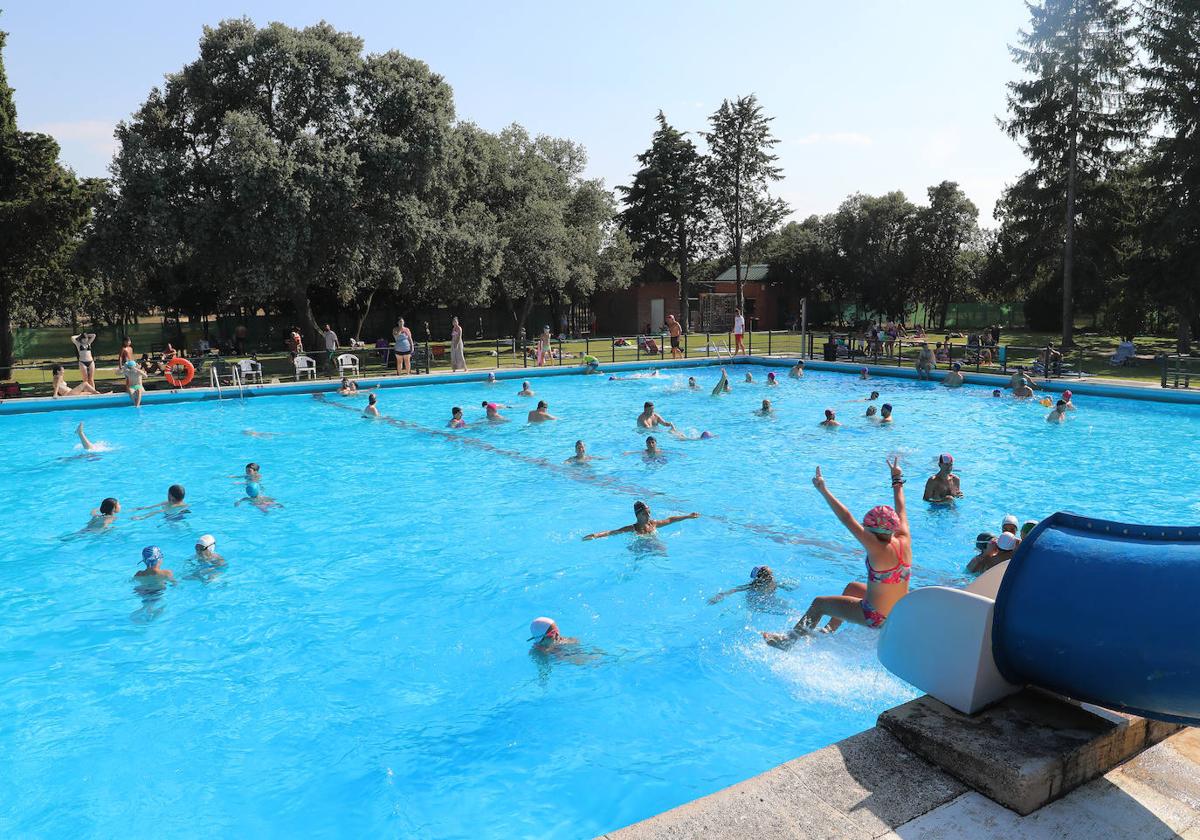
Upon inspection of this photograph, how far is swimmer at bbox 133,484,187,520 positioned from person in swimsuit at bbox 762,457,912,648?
978 centimetres

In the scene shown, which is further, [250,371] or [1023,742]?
[250,371]

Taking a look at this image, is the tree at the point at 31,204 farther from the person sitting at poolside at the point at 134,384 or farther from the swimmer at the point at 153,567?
the swimmer at the point at 153,567

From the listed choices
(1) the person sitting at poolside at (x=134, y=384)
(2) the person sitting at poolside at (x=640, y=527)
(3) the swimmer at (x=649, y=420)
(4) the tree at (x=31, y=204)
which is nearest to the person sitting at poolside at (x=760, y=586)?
(2) the person sitting at poolside at (x=640, y=527)

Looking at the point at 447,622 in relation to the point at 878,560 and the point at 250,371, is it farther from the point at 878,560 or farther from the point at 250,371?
the point at 250,371

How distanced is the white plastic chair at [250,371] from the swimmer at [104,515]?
44.9ft

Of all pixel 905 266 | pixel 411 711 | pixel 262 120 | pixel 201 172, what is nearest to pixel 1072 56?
pixel 905 266

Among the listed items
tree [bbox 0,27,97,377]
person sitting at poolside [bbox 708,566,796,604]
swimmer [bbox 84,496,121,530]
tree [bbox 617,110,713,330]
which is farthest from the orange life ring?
tree [bbox 617,110,713,330]

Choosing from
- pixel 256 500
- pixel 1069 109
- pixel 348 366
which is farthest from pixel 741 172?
pixel 256 500

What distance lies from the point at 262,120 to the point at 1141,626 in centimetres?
2965

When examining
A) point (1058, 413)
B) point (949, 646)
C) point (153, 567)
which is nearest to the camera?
point (949, 646)

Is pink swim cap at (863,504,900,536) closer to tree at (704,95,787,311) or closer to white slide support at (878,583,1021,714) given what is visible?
white slide support at (878,583,1021,714)

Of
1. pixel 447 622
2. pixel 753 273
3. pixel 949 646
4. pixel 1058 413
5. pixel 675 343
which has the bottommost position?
pixel 447 622

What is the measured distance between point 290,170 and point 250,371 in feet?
20.8

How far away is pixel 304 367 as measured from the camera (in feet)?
84.7
